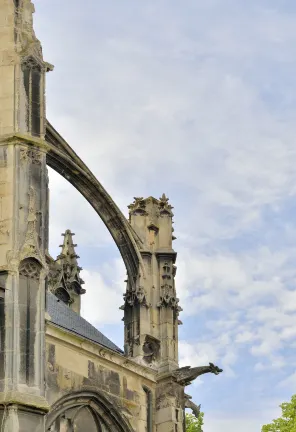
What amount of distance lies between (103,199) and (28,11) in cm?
468

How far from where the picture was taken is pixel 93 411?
68.2ft

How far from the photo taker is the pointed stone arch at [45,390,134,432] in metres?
19.8

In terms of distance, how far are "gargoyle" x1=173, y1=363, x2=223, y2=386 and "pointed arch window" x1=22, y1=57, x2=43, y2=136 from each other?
6.05m

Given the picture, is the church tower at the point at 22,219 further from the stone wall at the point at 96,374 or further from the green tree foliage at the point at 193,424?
the green tree foliage at the point at 193,424

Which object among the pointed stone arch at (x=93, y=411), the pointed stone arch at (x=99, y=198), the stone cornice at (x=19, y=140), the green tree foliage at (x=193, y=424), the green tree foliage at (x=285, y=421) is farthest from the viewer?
the green tree foliage at (x=193, y=424)

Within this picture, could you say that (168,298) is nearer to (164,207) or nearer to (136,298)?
(136,298)

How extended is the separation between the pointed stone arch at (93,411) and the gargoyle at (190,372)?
1502mm

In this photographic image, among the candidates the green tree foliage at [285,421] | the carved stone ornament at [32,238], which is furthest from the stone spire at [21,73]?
the green tree foliage at [285,421]

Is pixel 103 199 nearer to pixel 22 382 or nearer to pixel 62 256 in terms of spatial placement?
pixel 62 256

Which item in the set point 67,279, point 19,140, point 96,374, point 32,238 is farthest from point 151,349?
point 19,140

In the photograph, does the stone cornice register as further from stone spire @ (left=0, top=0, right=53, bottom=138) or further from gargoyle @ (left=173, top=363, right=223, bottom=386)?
gargoyle @ (left=173, top=363, right=223, bottom=386)

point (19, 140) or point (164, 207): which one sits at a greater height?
point (164, 207)

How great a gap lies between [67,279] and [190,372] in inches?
183

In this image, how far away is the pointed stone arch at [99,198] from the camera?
21781mm
